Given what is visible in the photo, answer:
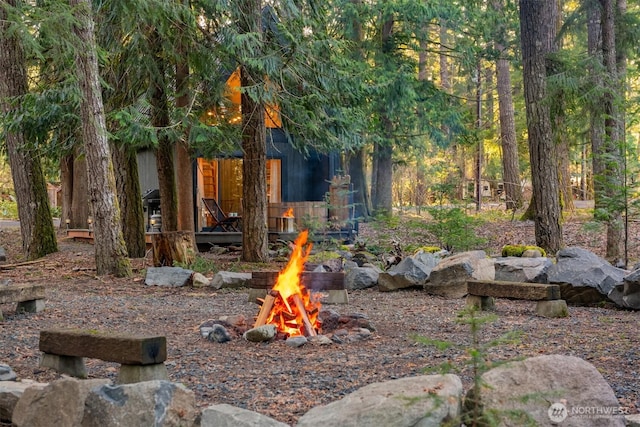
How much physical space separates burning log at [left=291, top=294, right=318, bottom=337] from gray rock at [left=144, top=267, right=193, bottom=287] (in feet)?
12.5

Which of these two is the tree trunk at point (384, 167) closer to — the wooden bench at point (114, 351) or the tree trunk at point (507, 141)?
the tree trunk at point (507, 141)

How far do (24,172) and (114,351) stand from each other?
993 centimetres

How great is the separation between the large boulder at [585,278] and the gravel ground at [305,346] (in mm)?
211

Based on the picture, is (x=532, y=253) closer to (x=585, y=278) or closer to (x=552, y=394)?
(x=585, y=278)

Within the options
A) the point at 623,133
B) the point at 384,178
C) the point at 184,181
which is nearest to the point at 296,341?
the point at 623,133

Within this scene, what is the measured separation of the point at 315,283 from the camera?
7.95 metres

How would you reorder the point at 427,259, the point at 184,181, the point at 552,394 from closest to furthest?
1. the point at 552,394
2. the point at 427,259
3. the point at 184,181

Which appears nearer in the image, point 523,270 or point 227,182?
point 523,270

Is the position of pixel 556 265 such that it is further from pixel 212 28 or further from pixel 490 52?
pixel 490 52

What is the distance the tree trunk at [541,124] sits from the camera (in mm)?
11766

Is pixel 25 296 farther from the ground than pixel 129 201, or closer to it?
closer to it

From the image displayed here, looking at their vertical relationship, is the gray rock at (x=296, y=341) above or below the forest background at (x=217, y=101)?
below

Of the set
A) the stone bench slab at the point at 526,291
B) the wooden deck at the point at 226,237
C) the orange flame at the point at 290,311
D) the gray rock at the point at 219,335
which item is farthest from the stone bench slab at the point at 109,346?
the wooden deck at the point at 226,237

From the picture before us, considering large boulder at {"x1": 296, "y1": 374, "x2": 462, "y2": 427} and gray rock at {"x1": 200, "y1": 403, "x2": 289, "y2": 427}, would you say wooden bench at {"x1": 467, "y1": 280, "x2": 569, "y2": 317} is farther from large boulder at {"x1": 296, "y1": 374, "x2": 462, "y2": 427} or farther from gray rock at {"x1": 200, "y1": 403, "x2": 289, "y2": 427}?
gray rock at {"x1": 200, "y1": 403, "x2": 289, "y2": 427}
